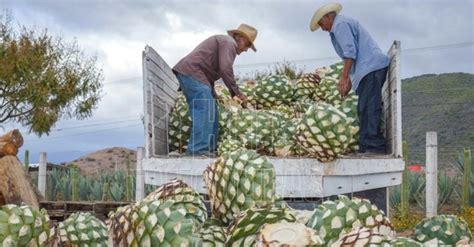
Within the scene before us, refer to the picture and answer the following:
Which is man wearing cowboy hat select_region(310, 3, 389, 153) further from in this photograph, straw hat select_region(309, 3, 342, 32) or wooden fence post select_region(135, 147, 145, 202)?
wooden fence post select_region(135, 147, 145, 202)

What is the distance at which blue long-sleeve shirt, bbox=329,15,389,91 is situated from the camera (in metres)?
6.33

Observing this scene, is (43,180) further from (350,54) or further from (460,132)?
(460,132)

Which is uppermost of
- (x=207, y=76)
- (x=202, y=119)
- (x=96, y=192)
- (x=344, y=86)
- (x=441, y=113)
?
(x=441, y=113)

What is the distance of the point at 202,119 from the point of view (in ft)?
20.0

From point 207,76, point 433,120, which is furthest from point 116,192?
point 433,120

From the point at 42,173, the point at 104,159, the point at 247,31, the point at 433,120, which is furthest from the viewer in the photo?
the point at 433,120

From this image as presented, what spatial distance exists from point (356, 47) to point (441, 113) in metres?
24.9

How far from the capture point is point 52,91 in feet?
72.6

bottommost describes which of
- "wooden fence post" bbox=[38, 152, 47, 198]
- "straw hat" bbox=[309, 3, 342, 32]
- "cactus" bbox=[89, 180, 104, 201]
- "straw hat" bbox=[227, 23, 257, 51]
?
"cactus" bbox=[89, 180, 104, 201]

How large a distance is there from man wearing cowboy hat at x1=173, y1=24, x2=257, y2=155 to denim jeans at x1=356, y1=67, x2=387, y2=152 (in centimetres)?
111

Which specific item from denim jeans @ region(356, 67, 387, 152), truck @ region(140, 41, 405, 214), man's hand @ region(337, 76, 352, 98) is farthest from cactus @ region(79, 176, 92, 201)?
denim jeans @ region(356, 67, 387, 152)

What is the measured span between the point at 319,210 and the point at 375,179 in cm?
395

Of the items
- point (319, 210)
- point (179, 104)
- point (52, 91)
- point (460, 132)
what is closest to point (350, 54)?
point (179, 104)

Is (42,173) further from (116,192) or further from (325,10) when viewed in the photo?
(325,10)
